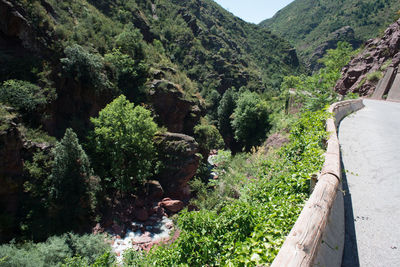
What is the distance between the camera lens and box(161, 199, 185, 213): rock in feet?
57.5

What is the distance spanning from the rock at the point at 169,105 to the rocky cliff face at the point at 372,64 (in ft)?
64.0

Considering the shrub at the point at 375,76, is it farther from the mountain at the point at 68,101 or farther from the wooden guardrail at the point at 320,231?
the wooden guardrail at the point at 320,231

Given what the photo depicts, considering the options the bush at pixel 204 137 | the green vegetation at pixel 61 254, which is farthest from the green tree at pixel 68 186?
the bush at pixel 204 137

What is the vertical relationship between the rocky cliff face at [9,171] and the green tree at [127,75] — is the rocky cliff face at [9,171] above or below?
below

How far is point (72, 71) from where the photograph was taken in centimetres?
1808

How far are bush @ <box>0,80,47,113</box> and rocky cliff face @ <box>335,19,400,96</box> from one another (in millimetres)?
30181

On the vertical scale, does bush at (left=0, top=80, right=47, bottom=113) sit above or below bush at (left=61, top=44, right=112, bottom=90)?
below

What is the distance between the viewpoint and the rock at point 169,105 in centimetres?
2373

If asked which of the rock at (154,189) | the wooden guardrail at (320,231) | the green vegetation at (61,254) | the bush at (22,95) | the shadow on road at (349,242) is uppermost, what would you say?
→ the bush at (22,95)

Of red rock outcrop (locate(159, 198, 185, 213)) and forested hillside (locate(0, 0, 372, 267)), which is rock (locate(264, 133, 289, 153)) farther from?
red rock outcrop (locate(159, 198, 185, 213))

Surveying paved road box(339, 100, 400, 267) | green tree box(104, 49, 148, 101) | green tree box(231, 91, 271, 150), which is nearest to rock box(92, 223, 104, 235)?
green tree box(104, 49, 148, 101)

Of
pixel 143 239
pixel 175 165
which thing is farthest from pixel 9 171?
pixel 175 165

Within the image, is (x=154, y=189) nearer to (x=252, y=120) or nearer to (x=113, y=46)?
(x=252, y=120)

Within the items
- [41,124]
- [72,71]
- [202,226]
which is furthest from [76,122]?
[202,226]
